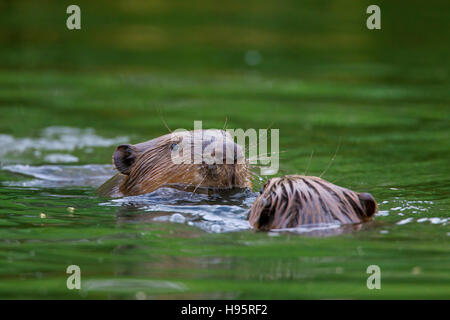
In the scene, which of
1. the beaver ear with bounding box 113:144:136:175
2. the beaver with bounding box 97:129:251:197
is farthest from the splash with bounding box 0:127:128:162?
the beaver ear with bounding box 113:144:136:175

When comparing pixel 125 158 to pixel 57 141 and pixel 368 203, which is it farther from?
pixel 57 141

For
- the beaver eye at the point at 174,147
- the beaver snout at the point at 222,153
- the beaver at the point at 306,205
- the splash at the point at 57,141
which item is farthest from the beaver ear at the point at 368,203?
the splash at the point at 57,141

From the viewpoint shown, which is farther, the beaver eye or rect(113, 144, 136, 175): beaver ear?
rect(113, 144, 136, 175): beaver ear

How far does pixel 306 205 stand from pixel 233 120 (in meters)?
6.19

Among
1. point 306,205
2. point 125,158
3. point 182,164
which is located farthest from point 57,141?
point 306,205

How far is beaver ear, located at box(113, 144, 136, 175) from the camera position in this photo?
7816 mm

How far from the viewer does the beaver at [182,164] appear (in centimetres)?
709

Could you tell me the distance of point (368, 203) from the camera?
6129 mm

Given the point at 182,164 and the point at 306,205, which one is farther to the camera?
the point at 182,164

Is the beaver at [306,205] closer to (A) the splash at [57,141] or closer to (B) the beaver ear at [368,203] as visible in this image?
(B) the beaver ear at [368,203]

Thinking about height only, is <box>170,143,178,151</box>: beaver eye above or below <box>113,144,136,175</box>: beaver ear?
above

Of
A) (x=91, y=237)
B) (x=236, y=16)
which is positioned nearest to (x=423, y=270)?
(x=91, y=237)

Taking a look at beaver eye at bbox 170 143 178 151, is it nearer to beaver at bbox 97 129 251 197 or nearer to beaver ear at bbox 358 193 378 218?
beaver at bbox 97 129 251 197

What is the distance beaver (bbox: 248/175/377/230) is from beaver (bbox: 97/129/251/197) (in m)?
0.98
